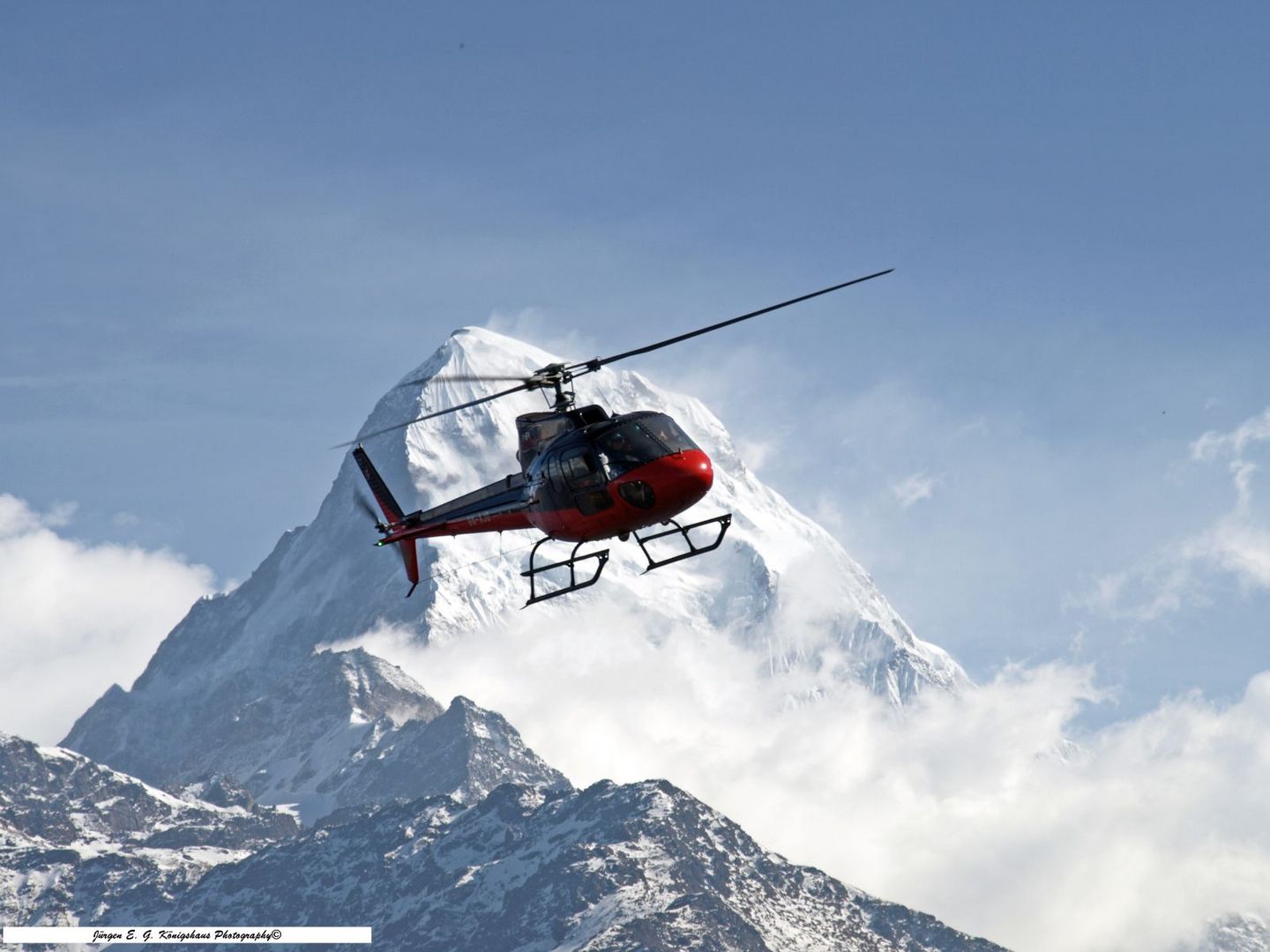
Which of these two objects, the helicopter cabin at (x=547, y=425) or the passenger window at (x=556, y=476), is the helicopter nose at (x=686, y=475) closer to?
the helicopter cabin at (x=547, y=425)

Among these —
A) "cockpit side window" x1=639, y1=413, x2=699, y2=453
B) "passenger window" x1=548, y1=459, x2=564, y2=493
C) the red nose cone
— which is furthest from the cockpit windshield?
"passenger window" x1=548, y1=459, x2=564, y2=493

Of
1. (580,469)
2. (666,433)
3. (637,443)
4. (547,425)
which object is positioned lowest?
(580,469)

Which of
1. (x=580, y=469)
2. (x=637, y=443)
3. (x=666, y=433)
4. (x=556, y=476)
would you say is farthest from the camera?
(x=556, y=476)

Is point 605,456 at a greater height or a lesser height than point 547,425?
lesser

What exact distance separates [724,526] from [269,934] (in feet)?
170

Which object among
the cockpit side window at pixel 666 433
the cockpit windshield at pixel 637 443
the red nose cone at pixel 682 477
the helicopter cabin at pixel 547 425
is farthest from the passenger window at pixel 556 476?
the red nose cone at pixel 682 477

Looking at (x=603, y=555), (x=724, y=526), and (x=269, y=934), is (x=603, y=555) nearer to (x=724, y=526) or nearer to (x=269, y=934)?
(x=724, y=526)

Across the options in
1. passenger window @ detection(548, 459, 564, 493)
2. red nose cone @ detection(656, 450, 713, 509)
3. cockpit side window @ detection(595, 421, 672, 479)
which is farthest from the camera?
passenger window @ detection(548, 459, 564, 493)

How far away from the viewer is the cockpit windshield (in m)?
52.8

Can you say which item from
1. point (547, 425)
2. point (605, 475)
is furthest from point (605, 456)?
point (547, 425)

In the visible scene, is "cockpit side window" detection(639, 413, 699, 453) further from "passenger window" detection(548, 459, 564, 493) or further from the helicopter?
"passenger window" detection(548, 459, 564, 493)

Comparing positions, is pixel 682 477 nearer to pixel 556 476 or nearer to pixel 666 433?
pixel 666 433

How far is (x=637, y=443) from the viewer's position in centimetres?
5291

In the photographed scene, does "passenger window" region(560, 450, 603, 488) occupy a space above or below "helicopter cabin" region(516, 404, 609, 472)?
below
